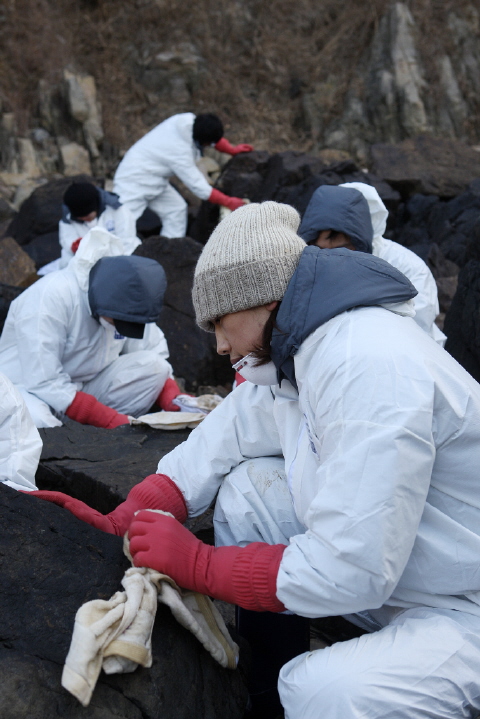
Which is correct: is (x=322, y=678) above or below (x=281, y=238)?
below

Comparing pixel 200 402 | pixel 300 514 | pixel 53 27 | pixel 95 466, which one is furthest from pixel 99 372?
pixel 53 27

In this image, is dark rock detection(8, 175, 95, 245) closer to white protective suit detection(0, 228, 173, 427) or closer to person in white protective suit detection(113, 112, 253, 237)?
person in white protective suit detection(113, 112, 253, 237)

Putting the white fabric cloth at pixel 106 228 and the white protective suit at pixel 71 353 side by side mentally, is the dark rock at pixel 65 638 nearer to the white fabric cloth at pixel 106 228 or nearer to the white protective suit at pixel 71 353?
the white protective suit at pixel 71 353

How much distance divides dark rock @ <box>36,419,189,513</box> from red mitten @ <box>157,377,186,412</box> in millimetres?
773

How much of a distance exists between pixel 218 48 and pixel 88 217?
8318mm

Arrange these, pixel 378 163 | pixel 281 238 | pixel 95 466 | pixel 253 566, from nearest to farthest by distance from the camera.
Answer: pixel 253 566, pixel 281 238, pixel 95 466, pixel 378 163

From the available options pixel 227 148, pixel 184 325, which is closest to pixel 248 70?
pixel 227 148

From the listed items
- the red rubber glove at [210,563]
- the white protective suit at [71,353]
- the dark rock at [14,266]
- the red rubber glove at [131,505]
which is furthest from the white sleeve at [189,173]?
the red rubber glove at [210,563]

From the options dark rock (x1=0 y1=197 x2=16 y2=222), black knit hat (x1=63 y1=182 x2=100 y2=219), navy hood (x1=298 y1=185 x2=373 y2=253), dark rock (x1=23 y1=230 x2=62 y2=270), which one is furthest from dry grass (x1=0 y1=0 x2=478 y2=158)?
navy hood (x1=298 y1=185 x2=373 y2=253)

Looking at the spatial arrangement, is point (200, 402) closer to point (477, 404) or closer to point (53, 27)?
point (477, 404)

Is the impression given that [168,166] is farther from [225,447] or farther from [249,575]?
[249,575]

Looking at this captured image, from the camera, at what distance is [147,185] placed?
314 inches

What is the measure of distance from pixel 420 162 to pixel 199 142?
283 cm

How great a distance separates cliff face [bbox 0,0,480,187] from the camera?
39.8 ft
